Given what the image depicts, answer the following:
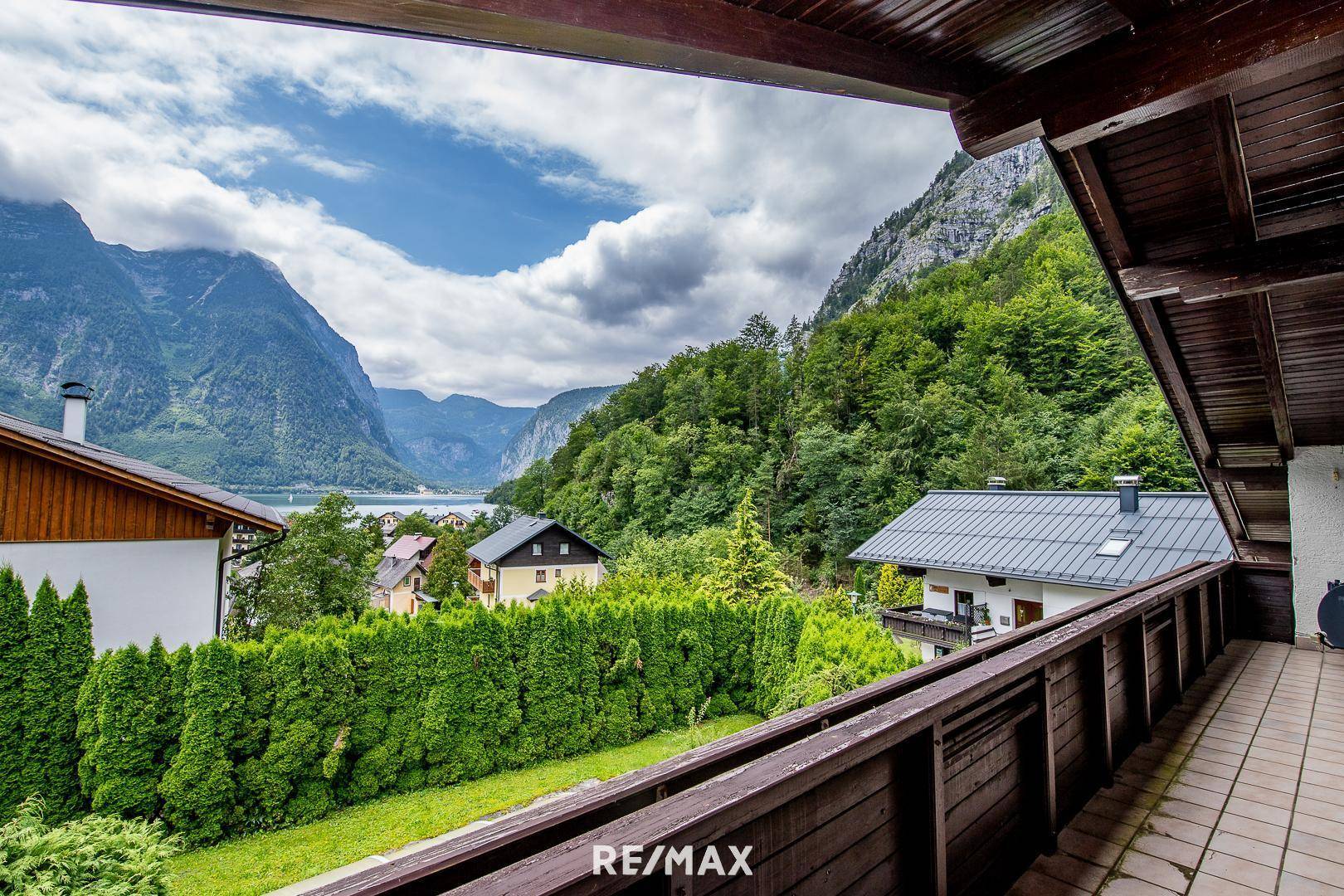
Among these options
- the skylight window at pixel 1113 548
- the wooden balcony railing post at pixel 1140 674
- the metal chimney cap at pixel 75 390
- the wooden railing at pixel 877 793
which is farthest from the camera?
the skylight window at pixel 1113 548

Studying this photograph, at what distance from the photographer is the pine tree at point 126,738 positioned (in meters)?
5.88

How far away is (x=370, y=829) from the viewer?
261 inches

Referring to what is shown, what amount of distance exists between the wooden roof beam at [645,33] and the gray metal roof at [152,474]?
726cm

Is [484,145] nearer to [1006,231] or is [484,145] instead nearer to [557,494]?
[557,494]

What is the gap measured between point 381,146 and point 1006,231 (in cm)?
4973

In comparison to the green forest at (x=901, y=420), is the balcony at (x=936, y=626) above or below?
below

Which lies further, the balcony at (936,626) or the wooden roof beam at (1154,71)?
the balcony at (936,626)

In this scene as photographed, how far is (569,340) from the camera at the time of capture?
176 feet

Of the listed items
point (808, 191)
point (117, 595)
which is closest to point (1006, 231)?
point (808, 191)

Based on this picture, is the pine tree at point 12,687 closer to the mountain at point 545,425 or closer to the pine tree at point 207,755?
the pine tree at point 207,755

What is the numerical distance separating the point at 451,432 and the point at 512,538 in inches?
5380

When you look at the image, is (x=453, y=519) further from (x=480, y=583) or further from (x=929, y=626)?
(x=929, y=626)

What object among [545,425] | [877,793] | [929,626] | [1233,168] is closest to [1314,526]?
[1233,168]

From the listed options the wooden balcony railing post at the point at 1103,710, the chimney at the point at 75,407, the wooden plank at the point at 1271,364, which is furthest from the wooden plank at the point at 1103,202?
the chimney at the point at 75,407
